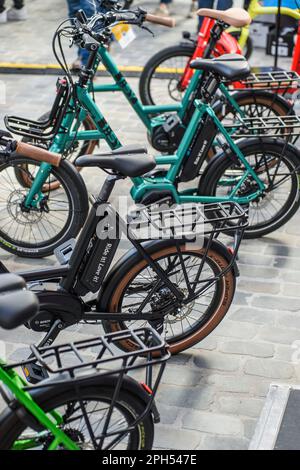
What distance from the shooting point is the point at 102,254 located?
4148 mm

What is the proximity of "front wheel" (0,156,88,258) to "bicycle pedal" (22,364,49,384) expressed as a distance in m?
1.54

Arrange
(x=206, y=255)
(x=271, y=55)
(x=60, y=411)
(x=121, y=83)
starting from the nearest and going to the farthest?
(x=60, y=411) < (x=206, y=255) < (x=121, y=83) < (x=271, y=55)

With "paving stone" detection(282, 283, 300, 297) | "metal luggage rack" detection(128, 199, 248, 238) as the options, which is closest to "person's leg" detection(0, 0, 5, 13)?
"paving stone" detection(282, 283, 300, 297)

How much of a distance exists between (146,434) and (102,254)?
41.1 inches

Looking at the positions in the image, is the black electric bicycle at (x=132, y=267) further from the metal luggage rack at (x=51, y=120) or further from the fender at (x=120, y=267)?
the metal luggage rack at (x=51, y=120)

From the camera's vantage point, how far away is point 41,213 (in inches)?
216

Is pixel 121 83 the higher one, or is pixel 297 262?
pixel 121 83

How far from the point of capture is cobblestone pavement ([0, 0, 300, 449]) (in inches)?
160

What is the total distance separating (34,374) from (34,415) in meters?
0.94

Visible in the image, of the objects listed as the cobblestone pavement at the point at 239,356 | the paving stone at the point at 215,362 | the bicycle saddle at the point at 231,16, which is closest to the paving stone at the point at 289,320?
the cobblestone pavement at the point at 239,356

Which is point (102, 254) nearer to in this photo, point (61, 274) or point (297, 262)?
point (61, 274)

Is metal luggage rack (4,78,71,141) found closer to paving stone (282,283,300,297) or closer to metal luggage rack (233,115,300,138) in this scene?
metal luggage rack (233,115,300,138)

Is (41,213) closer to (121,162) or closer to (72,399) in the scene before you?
(121,162)

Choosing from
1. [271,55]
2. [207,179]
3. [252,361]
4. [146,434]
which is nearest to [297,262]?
[207,179]
